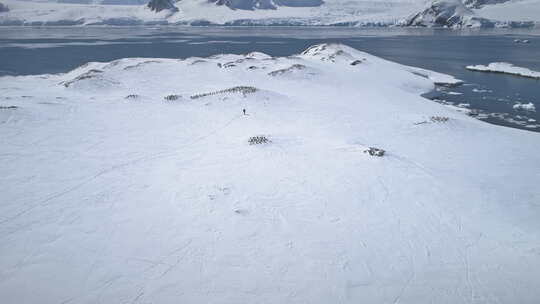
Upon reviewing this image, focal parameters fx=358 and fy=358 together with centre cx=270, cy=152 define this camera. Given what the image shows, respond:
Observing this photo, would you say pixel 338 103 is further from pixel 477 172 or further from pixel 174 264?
pixel 174 264

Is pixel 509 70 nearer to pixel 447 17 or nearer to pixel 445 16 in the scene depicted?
pixel 447 17

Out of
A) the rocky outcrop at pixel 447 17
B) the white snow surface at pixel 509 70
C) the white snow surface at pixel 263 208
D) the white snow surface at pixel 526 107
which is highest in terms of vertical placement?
the rocky outcrop at pixel 447 17

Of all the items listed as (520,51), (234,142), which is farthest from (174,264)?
(520,51)

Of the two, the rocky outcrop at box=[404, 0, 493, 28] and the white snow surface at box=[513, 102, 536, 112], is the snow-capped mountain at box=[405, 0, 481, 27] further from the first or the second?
the white snow surface at box=[513, 102, 536, 112]

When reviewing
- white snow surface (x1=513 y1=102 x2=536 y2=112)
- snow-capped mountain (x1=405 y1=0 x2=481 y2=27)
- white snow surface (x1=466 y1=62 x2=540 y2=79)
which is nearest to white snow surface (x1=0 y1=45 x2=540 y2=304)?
white snow surface (x1=513 y1=102 x2=536 y2=112)

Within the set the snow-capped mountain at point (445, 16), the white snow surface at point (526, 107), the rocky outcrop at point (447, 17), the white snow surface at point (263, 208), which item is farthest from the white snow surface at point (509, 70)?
the snow-capped mountain at point (445, 16)

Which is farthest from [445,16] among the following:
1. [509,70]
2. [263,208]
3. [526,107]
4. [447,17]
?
[263,208]

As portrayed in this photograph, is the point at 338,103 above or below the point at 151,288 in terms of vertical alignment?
above

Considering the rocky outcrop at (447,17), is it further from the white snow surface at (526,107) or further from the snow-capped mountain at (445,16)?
the white snow surface at (526,107)
